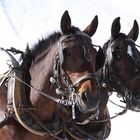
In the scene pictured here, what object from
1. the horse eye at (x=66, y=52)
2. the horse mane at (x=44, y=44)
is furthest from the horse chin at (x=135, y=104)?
the horse eye at (x=66, y=52)

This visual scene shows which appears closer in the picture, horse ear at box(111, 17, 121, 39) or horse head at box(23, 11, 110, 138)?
horse head at box(23, 11, 110, 138)

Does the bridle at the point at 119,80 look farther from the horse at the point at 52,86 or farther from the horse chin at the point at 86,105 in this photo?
the horse chin at the point at 86,105

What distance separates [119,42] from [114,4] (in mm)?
6631

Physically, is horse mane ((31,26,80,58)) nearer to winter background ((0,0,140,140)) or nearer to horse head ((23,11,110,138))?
horse head ((23,11,110,138))

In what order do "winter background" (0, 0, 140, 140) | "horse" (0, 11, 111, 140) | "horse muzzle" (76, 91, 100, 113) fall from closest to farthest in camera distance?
→ "horse muzzle" (76, 91, 100, 113)
"horse" (0, 11, 111, 140)
"winter background" (0, 0, 140, 140)

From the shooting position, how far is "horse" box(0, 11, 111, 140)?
422 centimetres

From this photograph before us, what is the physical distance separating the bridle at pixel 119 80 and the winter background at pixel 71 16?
13.3 ft

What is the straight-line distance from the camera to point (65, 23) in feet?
14.5

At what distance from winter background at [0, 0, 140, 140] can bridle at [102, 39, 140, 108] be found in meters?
4.04

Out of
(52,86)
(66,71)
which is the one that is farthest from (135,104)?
(66,71)

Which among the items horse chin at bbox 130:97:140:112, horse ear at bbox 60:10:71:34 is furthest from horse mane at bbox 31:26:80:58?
horse chin at bbox 130:97:140:112

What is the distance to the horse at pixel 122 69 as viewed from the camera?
17.1 feet

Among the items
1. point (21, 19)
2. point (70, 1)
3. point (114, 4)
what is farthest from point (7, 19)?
point (114, 4)

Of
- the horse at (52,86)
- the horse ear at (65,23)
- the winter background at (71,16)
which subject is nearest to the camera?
the horse at (52,86)
